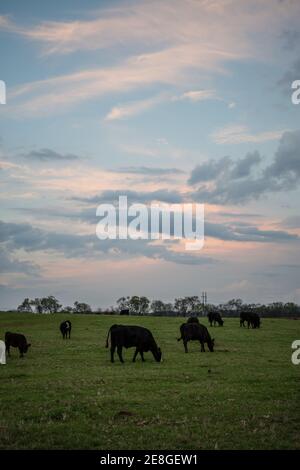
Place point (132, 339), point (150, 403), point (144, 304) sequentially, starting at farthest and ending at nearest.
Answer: point (144, 304) → point (132, 339) → point (150, 403)

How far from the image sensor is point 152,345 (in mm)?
28500

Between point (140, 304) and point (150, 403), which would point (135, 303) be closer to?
point (140, 304)

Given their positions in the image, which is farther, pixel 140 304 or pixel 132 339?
pixel 140 304

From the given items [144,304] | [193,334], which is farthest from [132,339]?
[144,304]

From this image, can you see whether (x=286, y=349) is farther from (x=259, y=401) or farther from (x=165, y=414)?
(x=165, y=414)

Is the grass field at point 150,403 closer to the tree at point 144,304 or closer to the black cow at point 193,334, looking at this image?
the black cow at point 193,334

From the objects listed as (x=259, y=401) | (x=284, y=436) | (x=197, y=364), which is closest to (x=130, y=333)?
(x=197, y=364)

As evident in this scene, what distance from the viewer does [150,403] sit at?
16016 millimetres

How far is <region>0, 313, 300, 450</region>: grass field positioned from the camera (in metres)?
12.1

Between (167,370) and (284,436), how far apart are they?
11864 mm

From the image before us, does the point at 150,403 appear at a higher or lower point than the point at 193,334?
lower

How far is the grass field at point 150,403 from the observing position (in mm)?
12133

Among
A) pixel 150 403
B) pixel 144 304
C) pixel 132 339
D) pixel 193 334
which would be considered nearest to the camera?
pixel 150 403

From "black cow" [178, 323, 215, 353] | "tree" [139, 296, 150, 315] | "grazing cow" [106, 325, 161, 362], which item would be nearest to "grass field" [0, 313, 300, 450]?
"grazing cow" [106, 325, 161, 362]
